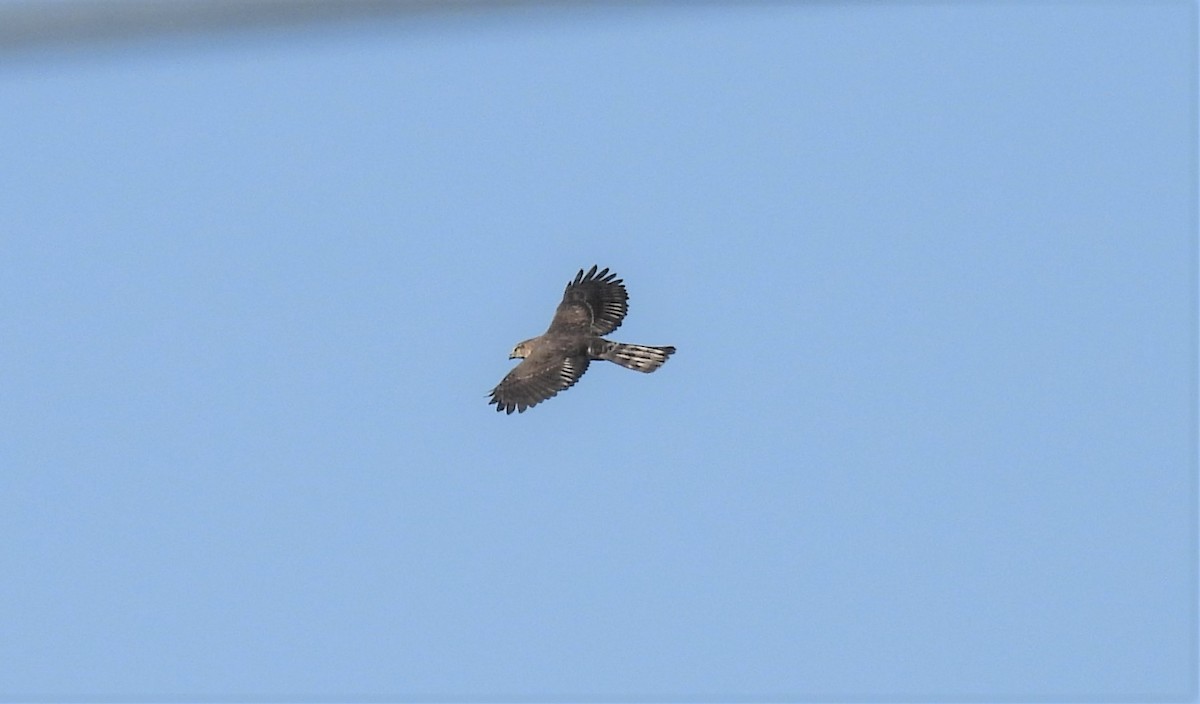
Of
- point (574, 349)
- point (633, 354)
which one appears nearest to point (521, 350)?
point (574, 349)

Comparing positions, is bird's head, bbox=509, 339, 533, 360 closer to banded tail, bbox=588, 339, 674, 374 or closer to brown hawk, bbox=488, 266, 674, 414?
brown hawk, bbox=488, 266, 674, 414

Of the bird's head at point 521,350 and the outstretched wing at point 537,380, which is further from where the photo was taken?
the bird's head at point 521,350

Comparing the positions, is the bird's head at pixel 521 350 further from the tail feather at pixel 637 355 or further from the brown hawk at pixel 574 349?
the tail feather at pixel 637 355

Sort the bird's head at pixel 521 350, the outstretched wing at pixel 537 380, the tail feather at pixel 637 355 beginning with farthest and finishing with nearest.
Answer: the bird's head at pixel 521 350
the tail feather at pixel 637 355
the outstretched wing at pixel 537 380

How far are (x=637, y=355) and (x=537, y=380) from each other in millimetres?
1322

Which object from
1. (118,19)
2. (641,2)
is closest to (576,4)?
(641,2)

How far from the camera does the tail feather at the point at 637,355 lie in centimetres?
2106

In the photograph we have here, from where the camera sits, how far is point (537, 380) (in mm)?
20875

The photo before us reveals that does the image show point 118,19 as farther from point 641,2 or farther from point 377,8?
point 641,2

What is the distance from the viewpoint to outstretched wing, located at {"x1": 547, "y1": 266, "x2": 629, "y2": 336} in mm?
21469

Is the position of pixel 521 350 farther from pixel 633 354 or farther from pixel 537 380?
pixel 633 354

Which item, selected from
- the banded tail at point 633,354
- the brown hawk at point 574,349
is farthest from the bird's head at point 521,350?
the banded tail at point 633,354

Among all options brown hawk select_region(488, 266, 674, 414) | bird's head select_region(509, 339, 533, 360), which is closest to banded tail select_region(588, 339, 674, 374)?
brown hawk select_region(488, 266, 674, 414)

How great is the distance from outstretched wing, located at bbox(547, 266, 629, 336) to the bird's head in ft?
1.23
